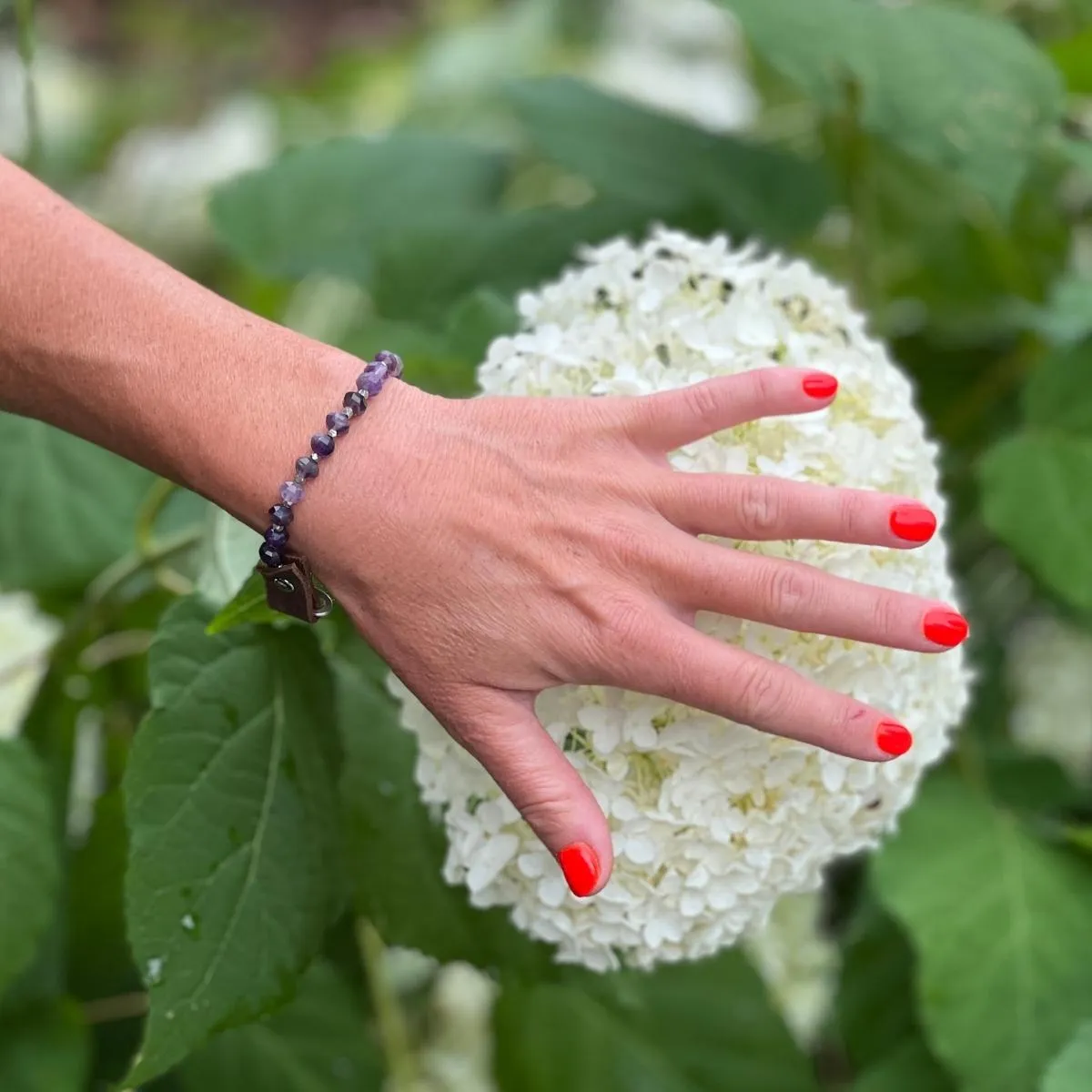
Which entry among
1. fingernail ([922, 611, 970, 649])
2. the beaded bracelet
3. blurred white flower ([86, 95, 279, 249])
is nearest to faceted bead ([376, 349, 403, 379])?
the beaded bracelet

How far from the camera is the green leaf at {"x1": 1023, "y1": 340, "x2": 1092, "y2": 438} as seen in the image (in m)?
0.75

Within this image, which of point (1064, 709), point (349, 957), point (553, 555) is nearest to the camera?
point (553, 555)

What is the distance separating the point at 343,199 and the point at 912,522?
694 millimetres

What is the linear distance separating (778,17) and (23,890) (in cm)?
59

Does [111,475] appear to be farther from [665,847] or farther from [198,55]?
[198,55]

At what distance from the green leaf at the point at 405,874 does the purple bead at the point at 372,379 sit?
184 mm

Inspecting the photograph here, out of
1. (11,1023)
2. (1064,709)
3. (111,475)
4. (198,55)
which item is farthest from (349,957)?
(198,55)

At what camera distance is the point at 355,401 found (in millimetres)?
418

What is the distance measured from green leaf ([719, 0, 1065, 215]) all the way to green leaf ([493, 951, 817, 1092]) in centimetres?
49

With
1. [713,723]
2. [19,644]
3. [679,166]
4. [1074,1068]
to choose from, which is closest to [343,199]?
[679,166]

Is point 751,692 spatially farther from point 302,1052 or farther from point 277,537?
point 302,1052

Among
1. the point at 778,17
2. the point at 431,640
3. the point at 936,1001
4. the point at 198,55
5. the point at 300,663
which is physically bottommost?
the point at 198,55

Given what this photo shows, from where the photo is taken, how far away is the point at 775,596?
0.42m

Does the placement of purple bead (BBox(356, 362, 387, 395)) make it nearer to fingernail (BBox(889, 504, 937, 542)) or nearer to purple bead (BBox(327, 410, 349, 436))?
purple bead (BBox(327, 410, 349, 436))
